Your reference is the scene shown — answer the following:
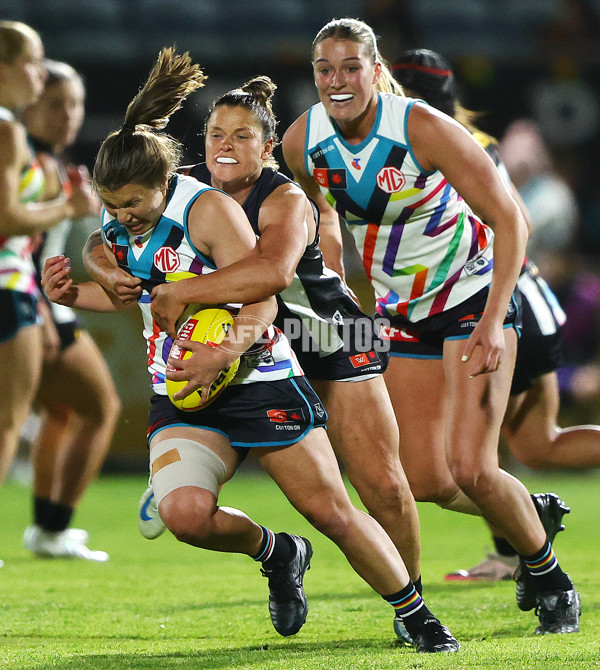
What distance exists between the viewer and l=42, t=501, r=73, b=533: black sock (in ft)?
20.2

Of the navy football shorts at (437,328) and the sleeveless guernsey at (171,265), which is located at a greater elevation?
the sleeveless guernsey at (171,265)

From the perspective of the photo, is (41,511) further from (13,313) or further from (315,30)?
(315,30)

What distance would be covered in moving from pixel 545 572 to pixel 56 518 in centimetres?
312

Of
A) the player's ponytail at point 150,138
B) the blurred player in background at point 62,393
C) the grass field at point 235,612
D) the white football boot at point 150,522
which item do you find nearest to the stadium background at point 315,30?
the blurred player in background at point 62,393

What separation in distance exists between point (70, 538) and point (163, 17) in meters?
9.23

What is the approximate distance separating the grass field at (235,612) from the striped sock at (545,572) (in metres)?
0.18

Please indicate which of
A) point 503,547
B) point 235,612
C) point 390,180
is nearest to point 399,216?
point 390,180

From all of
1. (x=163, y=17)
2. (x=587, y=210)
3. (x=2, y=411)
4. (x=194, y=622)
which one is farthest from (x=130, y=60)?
(x=194, y=622)

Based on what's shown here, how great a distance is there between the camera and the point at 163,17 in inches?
543

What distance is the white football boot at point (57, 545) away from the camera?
6051 millimetres

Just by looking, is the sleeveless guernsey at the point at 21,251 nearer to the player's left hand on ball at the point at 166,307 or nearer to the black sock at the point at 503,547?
the player's left hand on ball at the point at 166,307

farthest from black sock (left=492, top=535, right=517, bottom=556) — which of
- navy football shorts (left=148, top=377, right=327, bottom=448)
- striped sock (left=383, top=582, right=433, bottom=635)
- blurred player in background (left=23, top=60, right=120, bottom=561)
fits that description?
blurred player in background (left=23, top=60, right=120, bottom=561)

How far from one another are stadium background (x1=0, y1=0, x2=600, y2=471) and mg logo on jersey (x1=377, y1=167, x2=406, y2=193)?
25.7ft

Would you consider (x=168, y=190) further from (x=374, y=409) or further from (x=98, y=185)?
(x=374, y=409)
